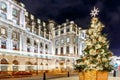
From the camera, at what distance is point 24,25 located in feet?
161

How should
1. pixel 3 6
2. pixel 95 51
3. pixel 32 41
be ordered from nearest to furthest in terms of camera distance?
pixel 95 51
pixel 3 6
pixel 32 41

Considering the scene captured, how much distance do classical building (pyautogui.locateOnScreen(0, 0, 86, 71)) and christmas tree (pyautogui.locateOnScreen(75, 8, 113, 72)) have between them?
61.1ft

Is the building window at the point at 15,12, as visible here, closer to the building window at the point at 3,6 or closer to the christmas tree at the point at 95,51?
the building window at the point at 3,6

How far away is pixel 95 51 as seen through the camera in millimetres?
15680

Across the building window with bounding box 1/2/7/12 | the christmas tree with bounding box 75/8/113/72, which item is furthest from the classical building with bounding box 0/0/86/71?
the christmas tree with bounding box 75/8/113/72

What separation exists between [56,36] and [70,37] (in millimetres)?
5193

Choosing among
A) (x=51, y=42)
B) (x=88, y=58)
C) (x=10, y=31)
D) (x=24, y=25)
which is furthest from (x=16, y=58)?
(x=88, y=58)

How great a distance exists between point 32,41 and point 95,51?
38561mm

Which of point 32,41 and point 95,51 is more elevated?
point 32,41

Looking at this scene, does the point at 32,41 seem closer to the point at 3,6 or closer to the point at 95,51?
the point at 3,6

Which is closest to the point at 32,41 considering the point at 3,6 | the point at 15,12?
the point at 15,12

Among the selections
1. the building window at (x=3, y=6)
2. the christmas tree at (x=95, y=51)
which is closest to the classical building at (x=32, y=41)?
the building window at (x=3, y=6)

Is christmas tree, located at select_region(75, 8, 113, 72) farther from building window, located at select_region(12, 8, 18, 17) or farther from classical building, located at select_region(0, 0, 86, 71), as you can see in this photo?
building window, located at select_region(12, 8, 18, 17)

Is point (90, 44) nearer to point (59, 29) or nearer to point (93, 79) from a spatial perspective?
point (93, 79)
